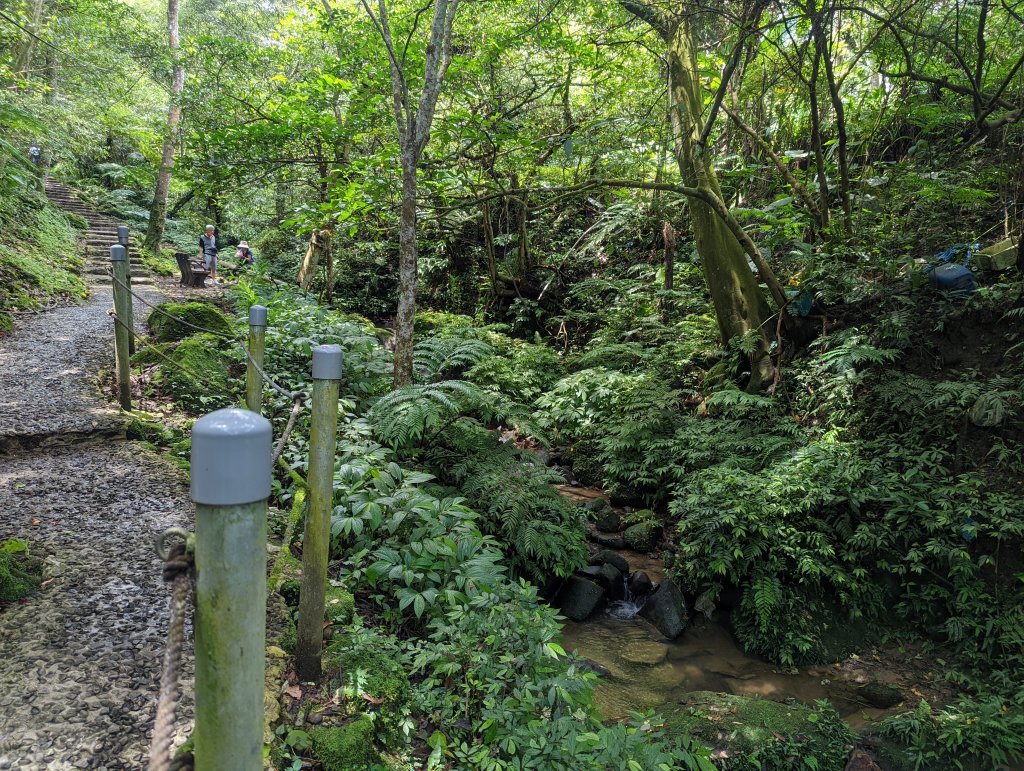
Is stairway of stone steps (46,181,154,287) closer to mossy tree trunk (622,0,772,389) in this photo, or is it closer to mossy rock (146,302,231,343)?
mossy rock (146,302,231,343)

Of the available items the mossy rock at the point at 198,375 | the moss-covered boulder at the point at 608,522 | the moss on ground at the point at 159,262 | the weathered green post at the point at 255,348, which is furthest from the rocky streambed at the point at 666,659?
the moss on ground at the point at 159,262

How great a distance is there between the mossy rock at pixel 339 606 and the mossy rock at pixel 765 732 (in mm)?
2319

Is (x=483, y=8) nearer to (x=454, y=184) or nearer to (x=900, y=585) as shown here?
(x=454, y=184)

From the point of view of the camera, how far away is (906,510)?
513cm

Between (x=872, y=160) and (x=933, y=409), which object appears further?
(x=872, y=160)

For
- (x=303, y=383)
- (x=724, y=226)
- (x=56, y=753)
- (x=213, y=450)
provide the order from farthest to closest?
(x=724, y=226), (x=303, y=383), (x=56, y=753), (x=213, y=450)

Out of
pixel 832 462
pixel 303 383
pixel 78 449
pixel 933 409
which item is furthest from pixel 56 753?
pixel 933 409

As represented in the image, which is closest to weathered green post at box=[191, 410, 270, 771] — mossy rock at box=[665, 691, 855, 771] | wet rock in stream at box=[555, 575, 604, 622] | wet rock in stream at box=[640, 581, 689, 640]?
mossy rock at box=[665, 691, 855, 771]

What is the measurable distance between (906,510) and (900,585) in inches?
27.5

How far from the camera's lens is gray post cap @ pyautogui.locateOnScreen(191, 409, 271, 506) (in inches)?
46.6

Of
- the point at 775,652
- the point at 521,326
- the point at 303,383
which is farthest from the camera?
the point at 521,326

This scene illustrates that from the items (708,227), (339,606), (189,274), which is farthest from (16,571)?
(189,274)

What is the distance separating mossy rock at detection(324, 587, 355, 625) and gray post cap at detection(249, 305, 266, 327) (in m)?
2.18

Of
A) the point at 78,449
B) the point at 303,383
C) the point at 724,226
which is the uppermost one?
the point at 724,226
